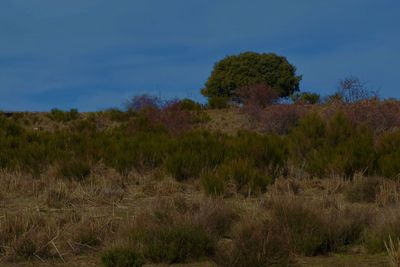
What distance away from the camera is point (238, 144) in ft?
55.3

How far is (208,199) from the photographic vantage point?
9.45m

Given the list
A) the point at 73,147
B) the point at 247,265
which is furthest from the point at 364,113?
the point at 247,265

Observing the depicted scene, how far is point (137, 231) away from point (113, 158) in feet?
28.0

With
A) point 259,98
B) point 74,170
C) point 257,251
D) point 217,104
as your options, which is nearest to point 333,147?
point 74,170

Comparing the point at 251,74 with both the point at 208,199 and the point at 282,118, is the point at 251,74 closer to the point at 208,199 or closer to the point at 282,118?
the point at 282,118

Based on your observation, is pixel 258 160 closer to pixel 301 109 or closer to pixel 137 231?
pixel 137 231

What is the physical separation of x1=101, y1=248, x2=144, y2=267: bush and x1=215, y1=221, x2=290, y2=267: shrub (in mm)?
804

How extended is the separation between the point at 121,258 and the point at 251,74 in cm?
5143

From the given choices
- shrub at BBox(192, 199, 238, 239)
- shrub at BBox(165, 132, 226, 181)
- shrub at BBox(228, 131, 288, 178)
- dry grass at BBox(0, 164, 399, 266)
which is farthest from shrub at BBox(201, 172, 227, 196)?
shrub at BBox(192, 199, 238, 239)

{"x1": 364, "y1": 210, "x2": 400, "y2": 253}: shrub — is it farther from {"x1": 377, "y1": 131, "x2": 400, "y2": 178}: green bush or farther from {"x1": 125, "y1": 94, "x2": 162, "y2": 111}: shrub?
{"x1": 125, "y1": 94, "x2": 162, "y2": 111}: shrub

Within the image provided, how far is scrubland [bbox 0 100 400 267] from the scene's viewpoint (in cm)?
709

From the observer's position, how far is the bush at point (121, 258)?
654 cm

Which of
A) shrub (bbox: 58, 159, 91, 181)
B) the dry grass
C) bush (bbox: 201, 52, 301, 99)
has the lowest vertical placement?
the dry grass

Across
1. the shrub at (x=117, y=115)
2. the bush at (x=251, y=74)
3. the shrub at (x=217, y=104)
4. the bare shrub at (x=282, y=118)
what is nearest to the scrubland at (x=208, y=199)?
the bare shrub at (x=282, y=118)
